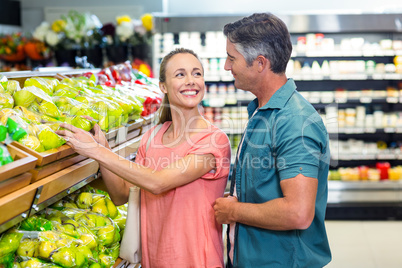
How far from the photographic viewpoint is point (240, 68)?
171 cm

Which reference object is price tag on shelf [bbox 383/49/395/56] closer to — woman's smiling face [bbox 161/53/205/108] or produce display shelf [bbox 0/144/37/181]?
woman's smiling face [bbox 161/53/205/108]

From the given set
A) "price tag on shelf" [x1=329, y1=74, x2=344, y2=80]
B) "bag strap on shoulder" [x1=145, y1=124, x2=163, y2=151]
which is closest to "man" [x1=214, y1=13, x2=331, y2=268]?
"bag strap on shoulder" [x1=145, y1=124, x2=163, y2=151]

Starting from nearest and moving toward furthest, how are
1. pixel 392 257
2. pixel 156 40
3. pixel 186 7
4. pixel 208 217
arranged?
1. pixel 208 217
2. pixel 392 257
3. pixel 156 40
4. pixel 186 7

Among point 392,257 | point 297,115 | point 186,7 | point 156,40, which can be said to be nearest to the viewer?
point 297,115

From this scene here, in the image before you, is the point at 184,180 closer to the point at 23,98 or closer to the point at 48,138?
the point at 48,138

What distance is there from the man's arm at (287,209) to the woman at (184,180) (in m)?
0.18

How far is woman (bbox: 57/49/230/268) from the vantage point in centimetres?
173

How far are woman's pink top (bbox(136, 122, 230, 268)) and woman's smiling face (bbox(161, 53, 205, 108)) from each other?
14 cm

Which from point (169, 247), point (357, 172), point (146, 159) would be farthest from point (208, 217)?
point (357, 172)

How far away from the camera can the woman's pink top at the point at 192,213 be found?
1.76 metres

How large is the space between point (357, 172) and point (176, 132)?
4.32 m

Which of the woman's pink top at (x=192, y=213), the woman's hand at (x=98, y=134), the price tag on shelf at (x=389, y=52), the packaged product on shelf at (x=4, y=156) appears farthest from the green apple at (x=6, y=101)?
the price tag on shelf at (x=389, y=52)

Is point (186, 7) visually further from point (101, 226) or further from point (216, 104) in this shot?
point (101, 226)

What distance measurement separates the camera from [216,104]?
555 centimetres
